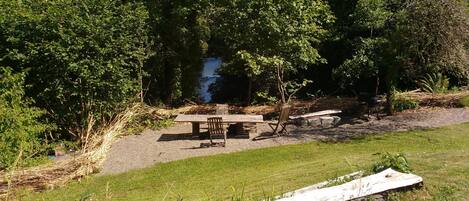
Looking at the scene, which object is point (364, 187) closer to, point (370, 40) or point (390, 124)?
point (390, 124)

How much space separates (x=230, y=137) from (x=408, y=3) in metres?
6.50

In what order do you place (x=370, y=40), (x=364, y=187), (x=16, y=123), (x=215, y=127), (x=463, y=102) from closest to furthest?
(x=364, y=187), (x=16, y=123), (x=215, y=127), (x=370, y=40), (x=463, y=102)

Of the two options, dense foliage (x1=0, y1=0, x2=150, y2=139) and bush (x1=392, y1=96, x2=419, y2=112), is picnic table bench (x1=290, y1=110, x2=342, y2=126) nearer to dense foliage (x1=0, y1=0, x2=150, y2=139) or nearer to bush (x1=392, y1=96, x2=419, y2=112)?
bush (x1=392, y1=96, x2=419, y2=112)

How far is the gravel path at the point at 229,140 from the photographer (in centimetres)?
1300

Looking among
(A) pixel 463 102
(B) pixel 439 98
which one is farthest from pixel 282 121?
(A) pixel 463 102

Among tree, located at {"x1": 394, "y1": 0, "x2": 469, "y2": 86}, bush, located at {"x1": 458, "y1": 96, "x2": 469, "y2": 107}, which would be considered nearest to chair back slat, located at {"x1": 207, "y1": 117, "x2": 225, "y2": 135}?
tree, located at {"x1": 394, "y1": 0, "x2": 469, "y2": 86}

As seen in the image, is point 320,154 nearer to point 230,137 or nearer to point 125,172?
point 230,137

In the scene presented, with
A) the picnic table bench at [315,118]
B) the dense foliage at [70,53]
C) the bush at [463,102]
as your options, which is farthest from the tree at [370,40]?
the dense foliage at [70,53]

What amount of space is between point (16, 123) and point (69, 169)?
1795mm

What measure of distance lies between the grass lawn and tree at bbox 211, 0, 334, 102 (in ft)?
15.3

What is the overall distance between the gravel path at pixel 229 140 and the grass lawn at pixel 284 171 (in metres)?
0.67

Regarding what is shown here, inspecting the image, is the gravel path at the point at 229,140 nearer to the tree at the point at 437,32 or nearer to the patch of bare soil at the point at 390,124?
the patch of bare soil at the point at 390,124

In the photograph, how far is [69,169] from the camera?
1164 centimetres

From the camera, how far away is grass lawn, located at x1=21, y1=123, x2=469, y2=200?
711 cm
